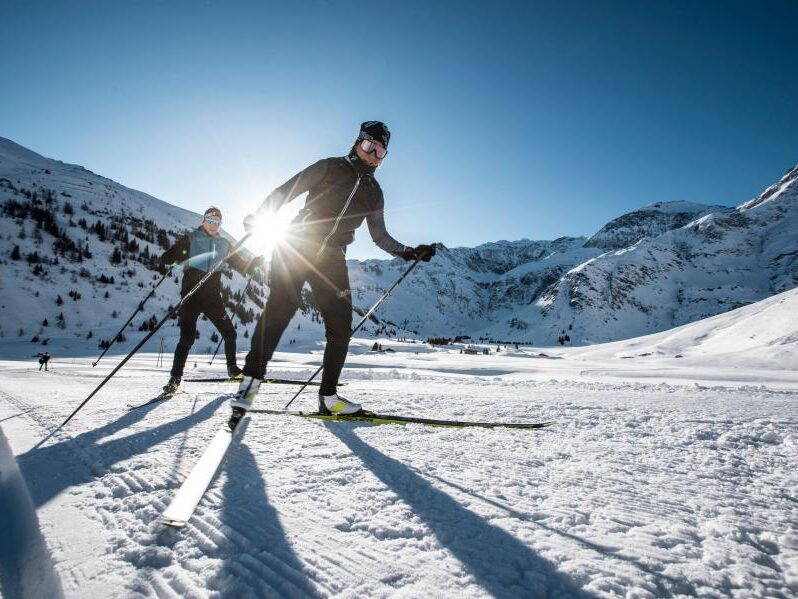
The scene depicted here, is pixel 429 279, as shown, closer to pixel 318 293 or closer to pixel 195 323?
pixel 195 323

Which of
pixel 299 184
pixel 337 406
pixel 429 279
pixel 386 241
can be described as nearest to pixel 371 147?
pixel 299 184

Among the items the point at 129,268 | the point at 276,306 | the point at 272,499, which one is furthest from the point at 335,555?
the point at 129,268

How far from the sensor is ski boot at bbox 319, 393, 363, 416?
A: 3.01 m

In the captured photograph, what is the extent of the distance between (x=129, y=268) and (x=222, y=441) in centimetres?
3391

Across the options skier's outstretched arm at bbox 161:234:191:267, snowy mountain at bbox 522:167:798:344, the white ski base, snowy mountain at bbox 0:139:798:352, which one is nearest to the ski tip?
the white ski base

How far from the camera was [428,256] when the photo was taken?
343 centimetres

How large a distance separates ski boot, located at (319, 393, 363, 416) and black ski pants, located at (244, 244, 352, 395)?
0.06 meters

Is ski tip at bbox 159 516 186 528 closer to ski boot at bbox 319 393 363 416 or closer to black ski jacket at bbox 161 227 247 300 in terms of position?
ski boot at bbox 319 393 363 416

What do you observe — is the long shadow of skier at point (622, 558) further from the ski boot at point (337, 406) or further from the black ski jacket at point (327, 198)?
the black ski jacket at point (327, 198)

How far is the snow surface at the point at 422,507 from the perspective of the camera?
96cm

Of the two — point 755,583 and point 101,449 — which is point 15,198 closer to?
point 101,449

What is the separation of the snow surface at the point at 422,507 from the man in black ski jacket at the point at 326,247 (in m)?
0.69

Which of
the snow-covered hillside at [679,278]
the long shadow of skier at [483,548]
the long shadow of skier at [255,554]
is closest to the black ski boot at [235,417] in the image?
the long shadow of skier at [255,554]

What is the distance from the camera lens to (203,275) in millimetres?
5266
